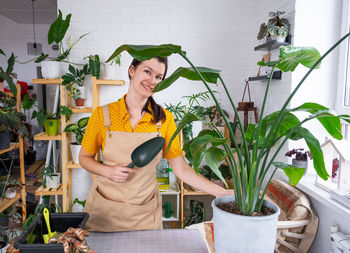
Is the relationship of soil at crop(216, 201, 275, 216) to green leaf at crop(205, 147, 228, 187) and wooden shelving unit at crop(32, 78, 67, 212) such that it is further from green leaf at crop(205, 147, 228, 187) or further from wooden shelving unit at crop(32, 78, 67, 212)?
wooden shelving unit at crop(32, 78, 67, 212)

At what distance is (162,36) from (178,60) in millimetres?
317

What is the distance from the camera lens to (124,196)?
1536 millimetres

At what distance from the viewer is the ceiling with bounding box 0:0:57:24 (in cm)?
499

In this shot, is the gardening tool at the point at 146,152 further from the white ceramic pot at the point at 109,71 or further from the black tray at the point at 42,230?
the white ceramic pot at the point at 109,71

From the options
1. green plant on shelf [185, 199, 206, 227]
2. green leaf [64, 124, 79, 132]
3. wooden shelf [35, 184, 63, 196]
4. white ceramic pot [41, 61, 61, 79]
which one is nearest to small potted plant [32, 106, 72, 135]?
green leaf [64, 124, 79, 132]

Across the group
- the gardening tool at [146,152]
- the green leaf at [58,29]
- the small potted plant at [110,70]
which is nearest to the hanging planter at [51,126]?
the small potted plant at [110,70]

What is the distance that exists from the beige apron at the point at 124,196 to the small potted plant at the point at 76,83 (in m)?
1.54

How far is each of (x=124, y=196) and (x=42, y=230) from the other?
0.59 m

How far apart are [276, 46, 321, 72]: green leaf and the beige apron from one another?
35.8 inches

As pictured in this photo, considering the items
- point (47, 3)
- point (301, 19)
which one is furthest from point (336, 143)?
point (47, 3)

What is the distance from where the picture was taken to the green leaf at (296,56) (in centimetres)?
80

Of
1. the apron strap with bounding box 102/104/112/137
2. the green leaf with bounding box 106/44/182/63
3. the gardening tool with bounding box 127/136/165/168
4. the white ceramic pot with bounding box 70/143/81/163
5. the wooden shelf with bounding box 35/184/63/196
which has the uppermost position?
the green leaf with bounding box 106/44/182/63

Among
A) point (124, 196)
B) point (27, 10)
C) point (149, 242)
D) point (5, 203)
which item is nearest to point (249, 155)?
point (149, 242)

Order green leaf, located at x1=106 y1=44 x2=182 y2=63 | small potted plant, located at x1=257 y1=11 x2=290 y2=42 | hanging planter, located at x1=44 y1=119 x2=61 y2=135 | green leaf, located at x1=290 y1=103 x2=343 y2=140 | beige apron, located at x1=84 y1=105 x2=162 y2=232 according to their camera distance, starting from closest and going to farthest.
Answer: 1. green leaf, located at x1=106 y1=44 x2=182 y2=63
2. green leaf, located at x1=290 y1=103 x2=343 y2=140
3. beige apron, located at x1=84 y1=105 x2=162 y2=232
4. small potted plant, located at x1=257 y1=11 x2=290 y2=42
5. hanging planter, located at x1=44 y1=119 x2=61 y2=135
